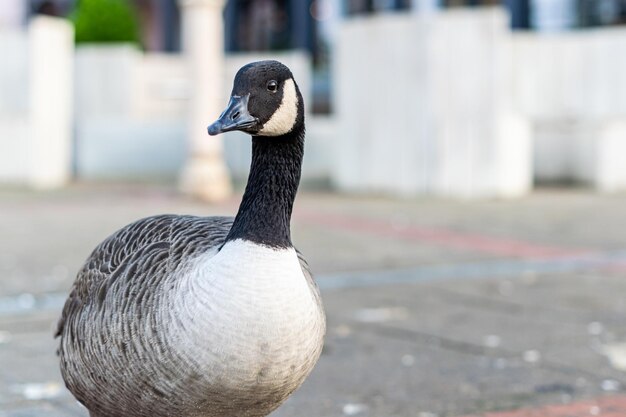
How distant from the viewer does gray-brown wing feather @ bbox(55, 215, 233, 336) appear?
122 inches

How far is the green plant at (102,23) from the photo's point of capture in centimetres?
→ 1870

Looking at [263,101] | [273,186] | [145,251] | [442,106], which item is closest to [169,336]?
[145,251]

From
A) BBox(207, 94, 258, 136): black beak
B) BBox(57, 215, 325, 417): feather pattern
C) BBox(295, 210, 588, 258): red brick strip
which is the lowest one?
BBox(295, 210, 588, 258): red brick strip

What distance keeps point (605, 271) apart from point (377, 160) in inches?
245

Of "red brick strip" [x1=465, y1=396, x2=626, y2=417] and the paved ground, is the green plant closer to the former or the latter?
the paved ground

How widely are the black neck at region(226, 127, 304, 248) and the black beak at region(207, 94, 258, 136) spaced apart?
0.64 feet

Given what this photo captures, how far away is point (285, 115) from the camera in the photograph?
9.94 feet

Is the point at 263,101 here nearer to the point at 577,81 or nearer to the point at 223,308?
the point at 223,308

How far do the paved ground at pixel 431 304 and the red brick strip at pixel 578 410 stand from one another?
0.04ft

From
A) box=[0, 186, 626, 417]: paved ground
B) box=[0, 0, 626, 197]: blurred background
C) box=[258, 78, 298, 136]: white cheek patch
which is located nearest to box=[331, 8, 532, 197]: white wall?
box=[0, 0, 626, 197]: blurred background

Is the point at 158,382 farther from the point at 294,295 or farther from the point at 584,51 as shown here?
the point at 584,51

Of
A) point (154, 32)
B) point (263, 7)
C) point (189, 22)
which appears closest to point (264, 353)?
point (189, 22)

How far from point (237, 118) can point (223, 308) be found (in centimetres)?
57

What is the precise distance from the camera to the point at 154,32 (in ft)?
92.2
